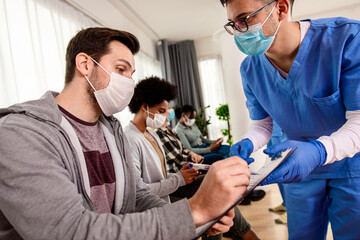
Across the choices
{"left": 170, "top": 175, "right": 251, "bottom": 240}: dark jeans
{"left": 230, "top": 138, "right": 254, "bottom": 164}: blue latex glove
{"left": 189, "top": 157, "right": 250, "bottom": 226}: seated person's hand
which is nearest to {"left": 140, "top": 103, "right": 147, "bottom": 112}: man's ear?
{"left": 170, "top": 175, "right": 251, "bottom": 240}: dark jeans

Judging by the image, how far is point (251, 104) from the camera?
3.95ft

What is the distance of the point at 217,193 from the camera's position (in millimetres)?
536

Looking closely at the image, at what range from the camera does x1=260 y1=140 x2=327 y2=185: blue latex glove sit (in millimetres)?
690

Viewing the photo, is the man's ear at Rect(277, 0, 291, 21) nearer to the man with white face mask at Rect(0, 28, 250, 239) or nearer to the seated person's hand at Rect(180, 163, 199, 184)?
the man with white face mask at Rect(0, 28, 250, 239)

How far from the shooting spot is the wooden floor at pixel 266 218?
1858 mm

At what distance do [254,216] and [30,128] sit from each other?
2.24 metres

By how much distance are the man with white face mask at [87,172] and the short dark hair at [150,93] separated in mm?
853

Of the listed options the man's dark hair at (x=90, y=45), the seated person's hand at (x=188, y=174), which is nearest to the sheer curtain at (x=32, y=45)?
the man's dark hair at (x=90, y=45)

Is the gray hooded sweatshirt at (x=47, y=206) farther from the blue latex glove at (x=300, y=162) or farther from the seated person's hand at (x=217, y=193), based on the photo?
the blue latex glove at (x=300, y=162)

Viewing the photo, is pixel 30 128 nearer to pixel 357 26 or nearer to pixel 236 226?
pixel 357 26

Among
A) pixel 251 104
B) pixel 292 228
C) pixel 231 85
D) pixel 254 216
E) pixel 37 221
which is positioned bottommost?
pixel 254 216

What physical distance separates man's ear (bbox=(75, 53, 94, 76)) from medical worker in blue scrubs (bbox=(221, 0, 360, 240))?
2.11 feet

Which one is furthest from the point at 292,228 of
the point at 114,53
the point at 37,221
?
the point at 114,53

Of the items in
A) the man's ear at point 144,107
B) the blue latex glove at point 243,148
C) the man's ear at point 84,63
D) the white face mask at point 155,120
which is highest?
the man's ear at point 84,63
